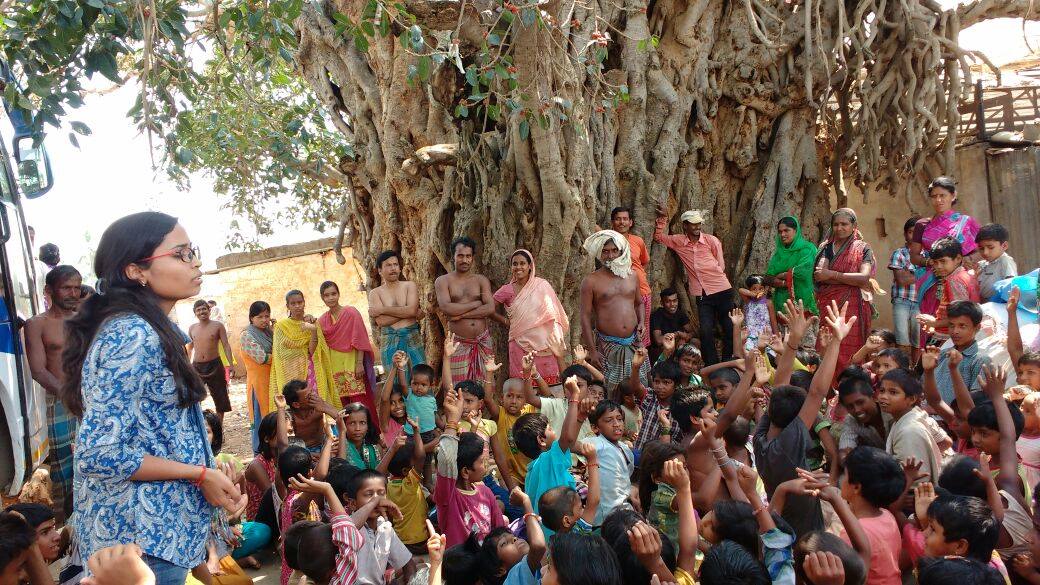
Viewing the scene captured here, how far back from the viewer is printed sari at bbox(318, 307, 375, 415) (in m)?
7.34

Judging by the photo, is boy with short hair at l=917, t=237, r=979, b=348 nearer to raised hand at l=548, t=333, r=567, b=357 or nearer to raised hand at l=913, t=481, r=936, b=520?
raised hand at l=548, t=333, r=567, b=357

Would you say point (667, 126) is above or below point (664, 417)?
above

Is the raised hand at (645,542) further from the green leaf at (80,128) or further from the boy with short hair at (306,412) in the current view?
the green leaf at (80,128)

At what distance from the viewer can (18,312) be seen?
226 inches

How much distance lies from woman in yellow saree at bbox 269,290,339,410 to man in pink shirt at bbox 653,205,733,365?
3.29 metres

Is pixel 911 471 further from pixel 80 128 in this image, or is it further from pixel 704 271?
pixel 704 271

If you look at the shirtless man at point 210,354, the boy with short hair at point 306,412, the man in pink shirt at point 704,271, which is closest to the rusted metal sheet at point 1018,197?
the man in pink shirt at point 704,271

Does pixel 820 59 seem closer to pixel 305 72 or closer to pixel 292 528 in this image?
pixel 305 72

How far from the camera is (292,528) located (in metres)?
3.76

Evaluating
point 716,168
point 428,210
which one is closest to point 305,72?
point 428,210

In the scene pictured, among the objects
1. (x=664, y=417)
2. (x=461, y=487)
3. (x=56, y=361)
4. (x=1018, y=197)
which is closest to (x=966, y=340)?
(x=664, y=417)

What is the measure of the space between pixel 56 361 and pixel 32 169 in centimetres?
125

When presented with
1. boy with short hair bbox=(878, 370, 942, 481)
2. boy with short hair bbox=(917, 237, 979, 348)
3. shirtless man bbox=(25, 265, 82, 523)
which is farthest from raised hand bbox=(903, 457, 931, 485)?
shirtless man bbox=(25, 265, 82, 523)

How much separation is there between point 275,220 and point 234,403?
333 centimetres
